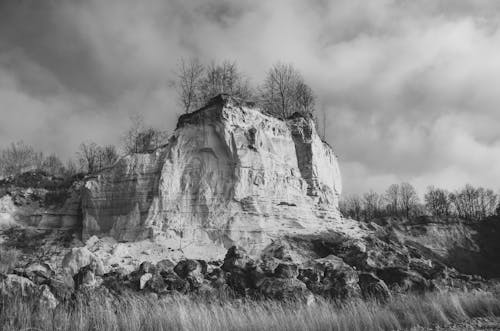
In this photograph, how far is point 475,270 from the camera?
119 ft

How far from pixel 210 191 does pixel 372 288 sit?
36.0 ft

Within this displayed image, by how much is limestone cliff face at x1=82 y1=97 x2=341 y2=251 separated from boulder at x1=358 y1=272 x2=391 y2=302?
7.13 m

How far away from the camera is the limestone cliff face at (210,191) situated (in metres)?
20.6

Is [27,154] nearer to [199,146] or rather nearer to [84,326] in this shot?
[199,146]

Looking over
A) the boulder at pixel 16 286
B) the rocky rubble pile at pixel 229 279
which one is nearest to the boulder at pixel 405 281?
the rocky rubble pile at pixel 229 279

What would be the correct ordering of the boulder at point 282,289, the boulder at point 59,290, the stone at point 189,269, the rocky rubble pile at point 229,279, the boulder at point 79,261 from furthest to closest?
the boulder at point 79,261, the stone at point 189,269, the rocky rubble pile at point 229,279, the boulder at point 282,289, the boulder at point 59,290

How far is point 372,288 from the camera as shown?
13.2 meters

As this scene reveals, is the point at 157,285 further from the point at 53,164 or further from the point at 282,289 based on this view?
the point at 53,164

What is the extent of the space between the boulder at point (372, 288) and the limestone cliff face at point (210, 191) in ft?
23.4

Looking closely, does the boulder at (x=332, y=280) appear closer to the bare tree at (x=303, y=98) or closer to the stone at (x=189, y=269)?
the stone at (x=189, y=269)

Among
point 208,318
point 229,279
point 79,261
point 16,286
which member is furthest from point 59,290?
point 208,318

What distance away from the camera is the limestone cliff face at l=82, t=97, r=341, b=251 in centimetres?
2064

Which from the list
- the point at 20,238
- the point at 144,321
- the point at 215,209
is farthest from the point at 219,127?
the point at 144,321


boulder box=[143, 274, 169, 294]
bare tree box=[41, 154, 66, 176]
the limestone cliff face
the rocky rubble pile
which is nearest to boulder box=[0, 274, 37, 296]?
the rocky rubble pile
